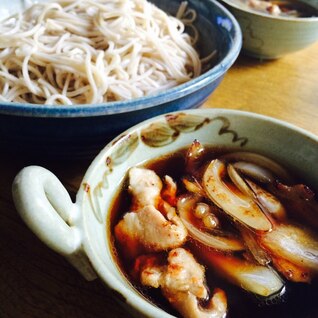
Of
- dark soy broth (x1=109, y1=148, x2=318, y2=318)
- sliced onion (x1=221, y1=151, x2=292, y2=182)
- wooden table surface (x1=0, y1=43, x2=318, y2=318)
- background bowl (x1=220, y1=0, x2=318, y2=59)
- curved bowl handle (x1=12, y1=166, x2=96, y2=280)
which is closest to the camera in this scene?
curved bowl handle (x1=12, y1=166, x2=96, y2=280)

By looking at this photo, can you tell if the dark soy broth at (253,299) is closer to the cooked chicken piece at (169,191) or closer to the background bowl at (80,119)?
the cooked chicken piece at (169,191)

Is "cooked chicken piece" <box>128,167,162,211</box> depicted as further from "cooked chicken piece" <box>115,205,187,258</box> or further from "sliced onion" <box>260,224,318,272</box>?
"sliced onion" <box>260,224,318,272</box>

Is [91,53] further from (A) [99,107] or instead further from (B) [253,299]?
(B) [253,299]

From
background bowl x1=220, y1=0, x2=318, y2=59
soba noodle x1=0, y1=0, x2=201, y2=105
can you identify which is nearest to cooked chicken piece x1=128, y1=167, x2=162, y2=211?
soba noodle x1=0, y1=0, x2=201, y2=105

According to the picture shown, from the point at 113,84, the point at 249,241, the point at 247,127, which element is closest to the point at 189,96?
the point at 247,127

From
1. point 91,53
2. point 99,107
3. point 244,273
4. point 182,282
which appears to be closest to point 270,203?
point 244,273

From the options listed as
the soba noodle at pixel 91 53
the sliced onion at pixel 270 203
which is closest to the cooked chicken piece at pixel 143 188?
the sliced onion at pixel 270 203
